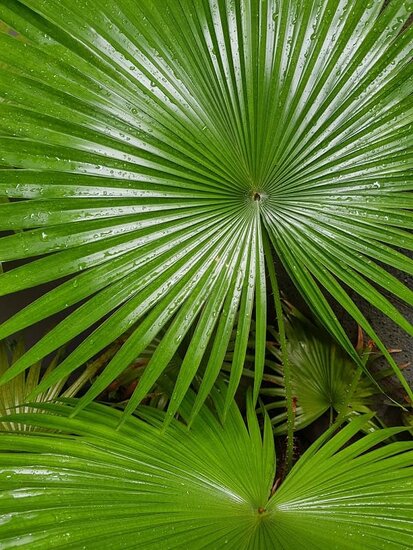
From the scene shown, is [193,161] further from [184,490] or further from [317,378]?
[317,378]

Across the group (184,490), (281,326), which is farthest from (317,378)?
(184,490)

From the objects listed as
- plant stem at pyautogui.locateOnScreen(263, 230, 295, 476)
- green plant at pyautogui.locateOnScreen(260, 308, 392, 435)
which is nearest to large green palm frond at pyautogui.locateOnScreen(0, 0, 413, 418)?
plant stem at pyautogui.locateOnScreen(263, 230, 295, 476)

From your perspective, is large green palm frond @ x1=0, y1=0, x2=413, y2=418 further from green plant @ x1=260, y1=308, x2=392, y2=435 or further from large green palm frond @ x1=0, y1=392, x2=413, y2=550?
green plant @ x1=260, y1=308, x2=392, y2=435

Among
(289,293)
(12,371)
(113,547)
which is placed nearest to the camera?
(113,547)

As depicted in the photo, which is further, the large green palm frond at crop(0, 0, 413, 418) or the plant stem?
the plant stem

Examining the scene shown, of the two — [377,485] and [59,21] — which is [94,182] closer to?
[59,21]

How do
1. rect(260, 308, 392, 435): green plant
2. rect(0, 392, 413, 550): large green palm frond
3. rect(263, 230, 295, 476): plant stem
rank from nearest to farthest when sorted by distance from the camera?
1. rect(0, 392, 413, 550): large green palm frond
2. rect(263, 230, 295, 476): plant stem
3. rect(260, 308, 392, 435): green plant

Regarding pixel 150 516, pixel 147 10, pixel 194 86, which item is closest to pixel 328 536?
pixel 150 516
